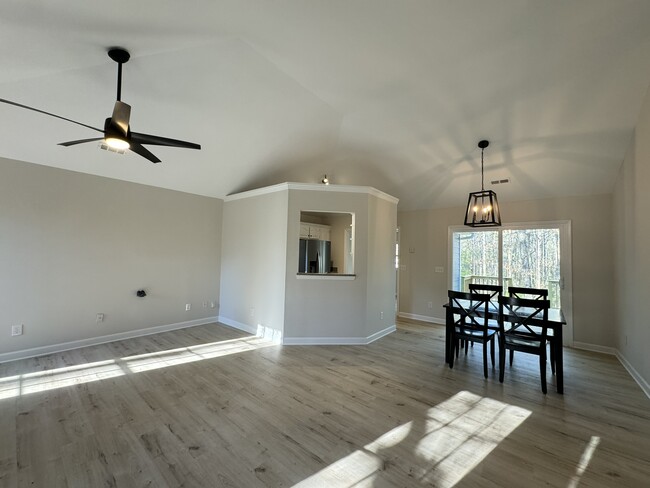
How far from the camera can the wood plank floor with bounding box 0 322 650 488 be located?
182 cm

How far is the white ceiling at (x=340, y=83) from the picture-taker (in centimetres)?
220

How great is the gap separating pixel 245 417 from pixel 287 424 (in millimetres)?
381

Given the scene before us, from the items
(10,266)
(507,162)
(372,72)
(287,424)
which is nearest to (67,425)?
(287,424)

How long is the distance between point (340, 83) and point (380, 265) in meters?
2.82

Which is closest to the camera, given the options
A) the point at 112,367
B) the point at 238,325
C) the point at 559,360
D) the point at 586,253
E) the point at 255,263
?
the point at 559,360

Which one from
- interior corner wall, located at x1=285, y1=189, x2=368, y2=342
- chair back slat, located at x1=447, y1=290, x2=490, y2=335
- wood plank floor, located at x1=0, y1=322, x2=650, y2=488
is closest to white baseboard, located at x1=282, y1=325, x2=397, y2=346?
interior corner wall, located at x1=285, y1=189, x2=368, y2=342

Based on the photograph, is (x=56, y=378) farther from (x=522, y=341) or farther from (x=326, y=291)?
(x=522, y=341)

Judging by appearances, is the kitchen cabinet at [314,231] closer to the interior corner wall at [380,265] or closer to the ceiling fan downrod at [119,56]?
the interior corner wall at [380,265]

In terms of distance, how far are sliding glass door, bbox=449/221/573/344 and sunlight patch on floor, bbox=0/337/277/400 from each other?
4.03 m

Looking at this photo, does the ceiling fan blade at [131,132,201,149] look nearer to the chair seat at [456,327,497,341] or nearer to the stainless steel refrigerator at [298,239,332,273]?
the stainless steel refrigerator at [298,239,332,273]

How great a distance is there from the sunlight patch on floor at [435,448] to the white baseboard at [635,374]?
1562mm

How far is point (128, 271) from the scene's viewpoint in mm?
4531

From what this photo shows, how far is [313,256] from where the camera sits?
213 inches

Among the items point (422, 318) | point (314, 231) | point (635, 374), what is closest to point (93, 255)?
point (314, 231)
